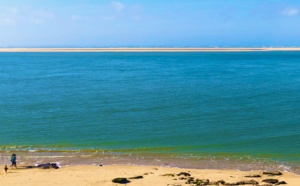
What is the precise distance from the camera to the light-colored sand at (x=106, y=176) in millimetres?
22984

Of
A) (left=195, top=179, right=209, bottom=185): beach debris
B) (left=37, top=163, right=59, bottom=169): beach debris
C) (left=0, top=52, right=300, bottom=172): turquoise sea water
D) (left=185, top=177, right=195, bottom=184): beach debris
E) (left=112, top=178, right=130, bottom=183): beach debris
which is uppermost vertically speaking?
(left=0, top=52, right=300, bottom=172): turquoise sea water

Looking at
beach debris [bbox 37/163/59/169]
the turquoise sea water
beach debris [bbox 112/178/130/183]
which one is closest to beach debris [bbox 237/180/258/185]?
the turquoise sea water

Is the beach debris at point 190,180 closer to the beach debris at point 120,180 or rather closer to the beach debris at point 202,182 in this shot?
the beach debris at point 202,182

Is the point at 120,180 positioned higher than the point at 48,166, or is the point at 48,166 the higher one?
the point at 120,180

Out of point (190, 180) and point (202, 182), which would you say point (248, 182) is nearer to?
point (202, 182)

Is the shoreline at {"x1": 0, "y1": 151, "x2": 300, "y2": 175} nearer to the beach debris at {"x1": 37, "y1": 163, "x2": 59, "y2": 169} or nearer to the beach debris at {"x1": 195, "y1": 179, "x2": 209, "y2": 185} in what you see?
the beach debris at {"x1": 37, "y1": 163, "x2": 59, "y2": 169}

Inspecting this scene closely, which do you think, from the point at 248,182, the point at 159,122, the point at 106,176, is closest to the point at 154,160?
the point at 106,176

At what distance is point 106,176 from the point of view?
24.5 m

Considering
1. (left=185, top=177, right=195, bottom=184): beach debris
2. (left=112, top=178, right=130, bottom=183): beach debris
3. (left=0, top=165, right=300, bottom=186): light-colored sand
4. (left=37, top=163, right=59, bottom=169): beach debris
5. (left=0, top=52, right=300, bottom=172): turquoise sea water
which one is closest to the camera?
(left=185, top=177, right=195, bottom=184): beach debris

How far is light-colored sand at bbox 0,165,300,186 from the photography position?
2298 centimetres

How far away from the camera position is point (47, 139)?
3522 cm

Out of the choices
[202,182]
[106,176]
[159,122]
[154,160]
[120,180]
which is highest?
[159,122]

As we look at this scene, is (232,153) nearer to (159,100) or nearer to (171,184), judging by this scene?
(171,184)

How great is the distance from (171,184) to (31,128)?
67.4 ft
